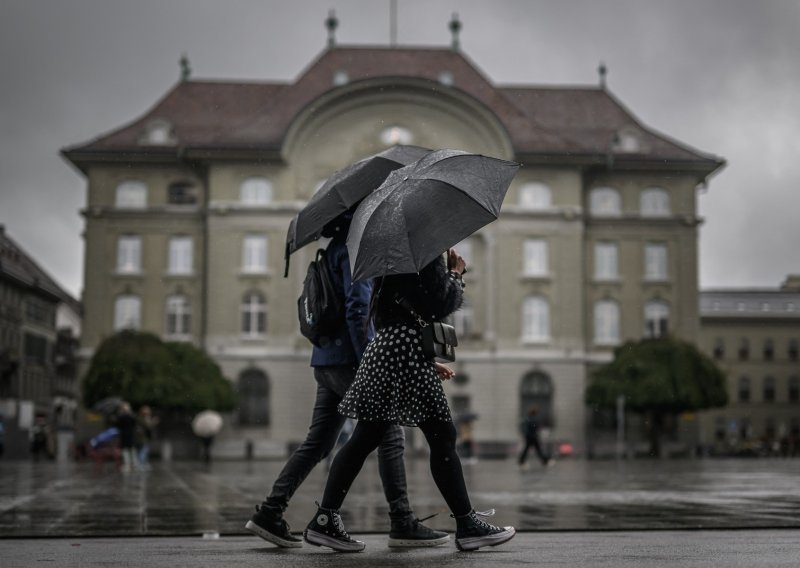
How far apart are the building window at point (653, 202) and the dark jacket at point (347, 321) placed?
52378 mm

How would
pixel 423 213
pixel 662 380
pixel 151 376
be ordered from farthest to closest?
pixel 662 380 < pixel 151 376 < pixel 423 213

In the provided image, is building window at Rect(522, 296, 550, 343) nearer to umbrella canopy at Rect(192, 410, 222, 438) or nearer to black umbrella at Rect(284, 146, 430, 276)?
umbrella canopy at Rect(192, 410, 222, 438)

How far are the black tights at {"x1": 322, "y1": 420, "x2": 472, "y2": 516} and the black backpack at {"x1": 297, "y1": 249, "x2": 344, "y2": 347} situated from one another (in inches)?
25.7

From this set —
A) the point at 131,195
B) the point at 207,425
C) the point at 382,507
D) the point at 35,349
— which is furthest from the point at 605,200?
the point at 382,507

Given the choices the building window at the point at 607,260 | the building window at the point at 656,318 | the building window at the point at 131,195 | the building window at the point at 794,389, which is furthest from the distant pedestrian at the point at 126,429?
the building window at the point at 794,389

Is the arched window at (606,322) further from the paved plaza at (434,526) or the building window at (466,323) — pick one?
the paved plaza at (434,526)

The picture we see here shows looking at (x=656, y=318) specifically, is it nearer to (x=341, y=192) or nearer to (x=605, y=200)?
(x=605, y=200)

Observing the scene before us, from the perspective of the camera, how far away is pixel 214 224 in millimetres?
56625

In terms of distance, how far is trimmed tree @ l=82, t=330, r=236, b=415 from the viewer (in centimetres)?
5072

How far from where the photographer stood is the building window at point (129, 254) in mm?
57781

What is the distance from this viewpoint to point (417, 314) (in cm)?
718

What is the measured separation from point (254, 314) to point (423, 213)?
5052 cm

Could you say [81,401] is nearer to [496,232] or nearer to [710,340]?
[496,232]

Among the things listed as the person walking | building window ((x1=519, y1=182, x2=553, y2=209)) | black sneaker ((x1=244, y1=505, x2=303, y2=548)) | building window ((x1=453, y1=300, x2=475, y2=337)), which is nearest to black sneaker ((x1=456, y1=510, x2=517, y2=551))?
the person walking
